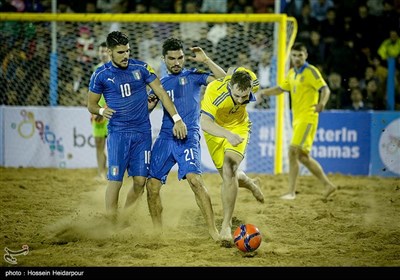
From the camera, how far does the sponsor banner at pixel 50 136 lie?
1316 centimetres

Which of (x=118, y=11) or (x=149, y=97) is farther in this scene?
(x=118, y=11)

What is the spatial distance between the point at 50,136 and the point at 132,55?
8.10ft

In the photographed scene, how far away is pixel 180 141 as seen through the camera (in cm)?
721

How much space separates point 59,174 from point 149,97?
5524mm

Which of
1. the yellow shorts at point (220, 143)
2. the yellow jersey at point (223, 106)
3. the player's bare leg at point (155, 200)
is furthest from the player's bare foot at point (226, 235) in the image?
the yellow jersey at point (223, 106)

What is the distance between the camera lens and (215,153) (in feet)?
25.4

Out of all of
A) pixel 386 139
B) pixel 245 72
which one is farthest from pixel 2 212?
pixel 386 139

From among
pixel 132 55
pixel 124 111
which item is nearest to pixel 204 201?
pixel 124 111

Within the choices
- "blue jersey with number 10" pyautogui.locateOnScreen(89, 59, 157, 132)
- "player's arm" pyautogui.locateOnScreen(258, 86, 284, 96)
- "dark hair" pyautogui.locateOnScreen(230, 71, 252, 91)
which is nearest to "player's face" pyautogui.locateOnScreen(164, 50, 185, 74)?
"blue jersey with number 10" pyautogui.locateOnScreen(89, 59, 157, 132)

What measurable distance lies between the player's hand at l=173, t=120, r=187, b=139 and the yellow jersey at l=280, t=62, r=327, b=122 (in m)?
3.64

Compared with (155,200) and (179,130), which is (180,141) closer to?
(179,130)

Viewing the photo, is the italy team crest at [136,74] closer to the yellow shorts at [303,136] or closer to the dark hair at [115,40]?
the dark hair at [115,40]

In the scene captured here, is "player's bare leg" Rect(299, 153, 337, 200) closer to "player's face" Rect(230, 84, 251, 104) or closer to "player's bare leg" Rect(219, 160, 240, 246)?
"player's bare leg" Rect(219, 160, 240, 246)
